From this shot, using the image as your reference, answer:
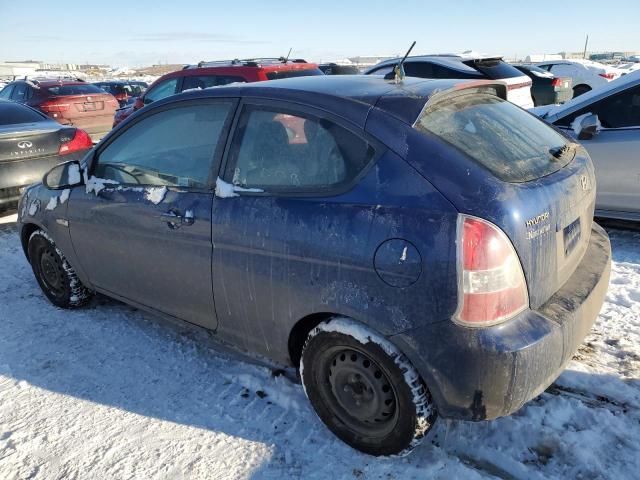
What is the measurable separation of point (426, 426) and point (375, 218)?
93 centimetres

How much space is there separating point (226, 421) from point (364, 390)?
2.65ft

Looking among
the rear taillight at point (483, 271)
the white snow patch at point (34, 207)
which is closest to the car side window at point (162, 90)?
the white snow patch at point (34, 207)

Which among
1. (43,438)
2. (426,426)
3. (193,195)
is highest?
(193,195)

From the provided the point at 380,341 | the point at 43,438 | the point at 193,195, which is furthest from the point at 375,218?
the point at 43,438

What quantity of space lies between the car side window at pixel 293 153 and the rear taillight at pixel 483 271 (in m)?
0.58

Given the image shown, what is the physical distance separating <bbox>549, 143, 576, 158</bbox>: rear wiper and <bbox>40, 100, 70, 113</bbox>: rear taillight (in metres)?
11.5

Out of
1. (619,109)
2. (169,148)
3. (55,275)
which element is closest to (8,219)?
(55,275)

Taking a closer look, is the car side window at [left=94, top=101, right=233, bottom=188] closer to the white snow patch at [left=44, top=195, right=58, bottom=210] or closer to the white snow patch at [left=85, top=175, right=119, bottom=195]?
the white snow patch at [left=85, top=175, right=119, bottom=195]

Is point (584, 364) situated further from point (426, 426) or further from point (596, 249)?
point (426, 426)

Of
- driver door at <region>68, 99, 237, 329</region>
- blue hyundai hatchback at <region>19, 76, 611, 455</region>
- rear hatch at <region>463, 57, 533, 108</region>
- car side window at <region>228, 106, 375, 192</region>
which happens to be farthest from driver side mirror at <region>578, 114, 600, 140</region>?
rear hatch at <region>463, 57, 533, 108</region>

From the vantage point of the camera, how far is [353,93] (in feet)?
8.37

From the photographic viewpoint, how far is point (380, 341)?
225 centimetres

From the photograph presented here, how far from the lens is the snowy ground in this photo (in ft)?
7.93

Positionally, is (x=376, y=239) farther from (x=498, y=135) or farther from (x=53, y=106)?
(x=53, y=106)
